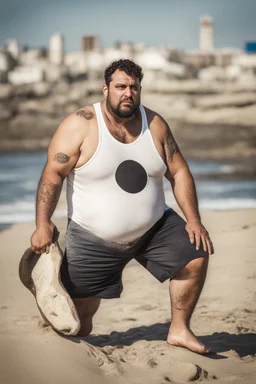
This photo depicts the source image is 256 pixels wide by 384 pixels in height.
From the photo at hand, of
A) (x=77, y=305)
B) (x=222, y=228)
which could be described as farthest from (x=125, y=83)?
(x=222, y=228)

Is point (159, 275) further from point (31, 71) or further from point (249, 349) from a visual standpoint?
point (31, 71)

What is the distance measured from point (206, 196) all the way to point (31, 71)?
47411 millimetres

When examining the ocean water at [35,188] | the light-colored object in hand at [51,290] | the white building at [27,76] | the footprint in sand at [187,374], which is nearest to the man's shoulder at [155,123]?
the light-colored object in hand at [51,290]

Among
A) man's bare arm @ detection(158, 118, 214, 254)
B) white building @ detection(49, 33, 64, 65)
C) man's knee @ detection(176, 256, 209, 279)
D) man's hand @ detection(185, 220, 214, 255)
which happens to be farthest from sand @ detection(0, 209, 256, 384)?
white building @ detection(49, 33, 64, 65)

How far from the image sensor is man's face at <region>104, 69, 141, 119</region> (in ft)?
14.1

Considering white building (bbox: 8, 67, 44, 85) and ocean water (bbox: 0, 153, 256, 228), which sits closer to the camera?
ocean water (bbox: 0, 153, 256, 228)

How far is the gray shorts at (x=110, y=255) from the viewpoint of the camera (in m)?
4.39

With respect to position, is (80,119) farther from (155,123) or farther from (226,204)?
(226,204)

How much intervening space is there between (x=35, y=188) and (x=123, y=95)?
11.0m

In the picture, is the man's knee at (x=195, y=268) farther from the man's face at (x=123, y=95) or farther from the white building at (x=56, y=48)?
the white building at (x=56, y=48)

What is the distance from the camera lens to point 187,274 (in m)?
4.40

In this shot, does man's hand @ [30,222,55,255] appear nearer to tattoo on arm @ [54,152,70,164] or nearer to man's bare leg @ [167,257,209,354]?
tattoo on arm @ [54,152,70,164]

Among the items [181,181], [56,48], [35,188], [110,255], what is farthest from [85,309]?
[56,48]

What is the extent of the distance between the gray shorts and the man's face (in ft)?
2.33
